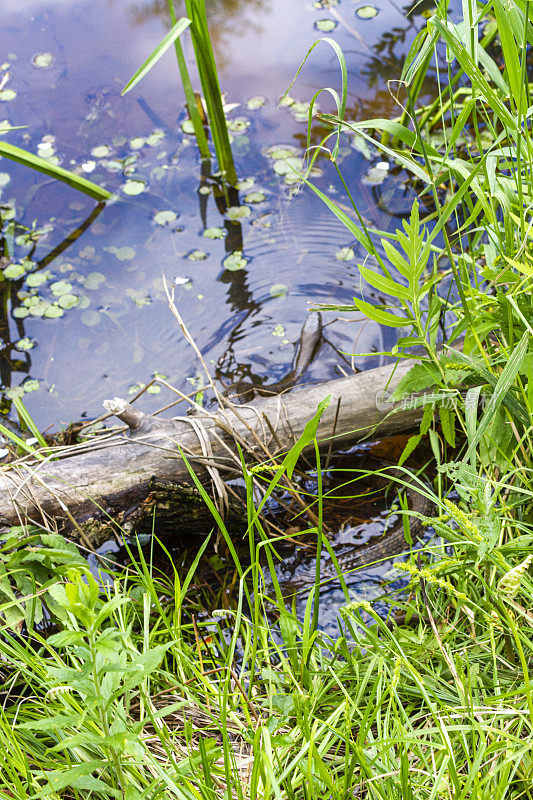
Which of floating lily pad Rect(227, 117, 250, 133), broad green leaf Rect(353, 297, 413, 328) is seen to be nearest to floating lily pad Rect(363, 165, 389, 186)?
floating lily pad Rect(227, 117, 250, 133)

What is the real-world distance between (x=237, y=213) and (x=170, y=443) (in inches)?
62.1

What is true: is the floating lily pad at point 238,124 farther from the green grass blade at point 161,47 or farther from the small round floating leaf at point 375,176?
the green grass blade at point 161,47

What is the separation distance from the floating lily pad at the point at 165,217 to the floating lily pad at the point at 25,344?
85 cm

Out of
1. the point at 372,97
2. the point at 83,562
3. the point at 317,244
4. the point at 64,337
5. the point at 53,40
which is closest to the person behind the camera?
the point at 83,562

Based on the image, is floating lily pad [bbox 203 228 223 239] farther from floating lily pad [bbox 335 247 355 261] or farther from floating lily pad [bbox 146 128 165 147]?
floating lily pad [bbox 146 128 165 147]

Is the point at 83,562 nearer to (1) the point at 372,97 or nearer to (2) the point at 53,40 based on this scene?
(1) the point at 372,97

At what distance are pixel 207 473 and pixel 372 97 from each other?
250 centimetres

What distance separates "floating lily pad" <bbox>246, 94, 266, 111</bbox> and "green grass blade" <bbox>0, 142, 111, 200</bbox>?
0.98 meters

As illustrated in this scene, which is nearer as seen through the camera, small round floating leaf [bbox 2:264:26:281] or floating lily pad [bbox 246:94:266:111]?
small round floating leaf [bbox 2:264:26:281]

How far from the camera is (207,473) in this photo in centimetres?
183

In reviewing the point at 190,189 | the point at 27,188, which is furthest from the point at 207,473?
the point at 27,188

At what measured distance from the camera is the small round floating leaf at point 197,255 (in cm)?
279

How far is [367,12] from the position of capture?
3520 millimetres

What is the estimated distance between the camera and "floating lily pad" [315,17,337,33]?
3.47m
